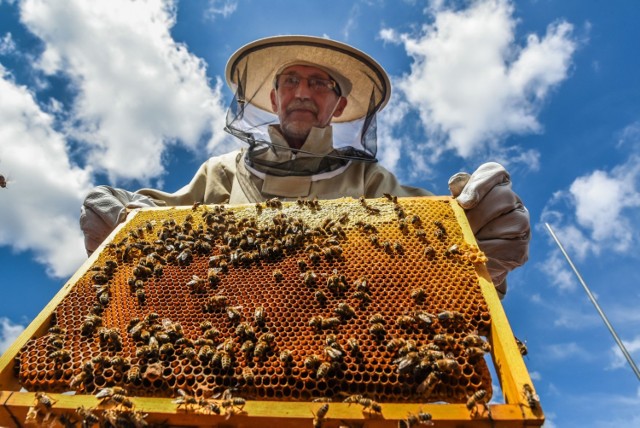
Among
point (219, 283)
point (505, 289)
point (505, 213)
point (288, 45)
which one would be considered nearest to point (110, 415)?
point (219, 283)

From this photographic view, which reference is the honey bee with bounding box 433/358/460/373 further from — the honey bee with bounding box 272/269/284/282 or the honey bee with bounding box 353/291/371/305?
the honey bee with bounding box 272/269/284/282

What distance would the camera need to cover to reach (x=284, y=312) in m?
2.96

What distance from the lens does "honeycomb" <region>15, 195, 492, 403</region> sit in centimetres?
249

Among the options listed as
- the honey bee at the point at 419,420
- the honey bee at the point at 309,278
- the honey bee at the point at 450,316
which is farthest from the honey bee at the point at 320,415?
the honey bee at the point at 309,278

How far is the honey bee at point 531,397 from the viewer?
2174mm

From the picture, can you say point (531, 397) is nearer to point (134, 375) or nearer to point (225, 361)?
point (225, 361)

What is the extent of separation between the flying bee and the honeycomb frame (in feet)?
0.06

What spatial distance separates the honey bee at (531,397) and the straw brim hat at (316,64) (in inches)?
189

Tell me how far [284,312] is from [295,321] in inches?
4.3

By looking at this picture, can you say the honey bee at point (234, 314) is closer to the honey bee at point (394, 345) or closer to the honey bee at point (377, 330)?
the honey bee at point (377, 330)

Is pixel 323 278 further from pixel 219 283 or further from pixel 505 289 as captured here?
pixel 505 289

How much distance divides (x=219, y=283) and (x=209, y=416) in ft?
3.85

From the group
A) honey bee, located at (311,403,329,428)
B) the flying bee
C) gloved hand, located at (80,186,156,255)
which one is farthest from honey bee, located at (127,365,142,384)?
gloved hand, located at (80,186,156,255)

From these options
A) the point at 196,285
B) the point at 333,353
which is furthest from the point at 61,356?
the point at 333,353
